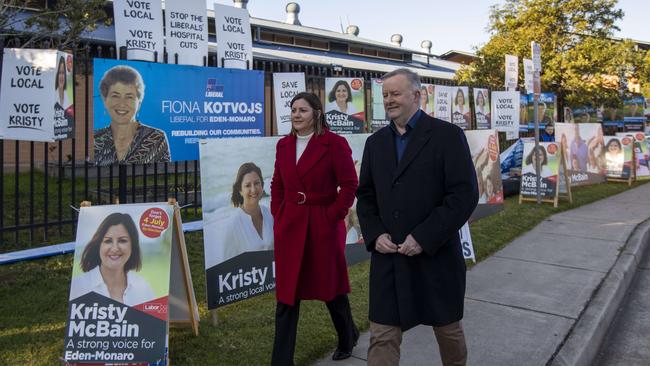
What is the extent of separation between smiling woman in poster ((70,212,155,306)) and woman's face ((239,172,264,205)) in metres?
1.21

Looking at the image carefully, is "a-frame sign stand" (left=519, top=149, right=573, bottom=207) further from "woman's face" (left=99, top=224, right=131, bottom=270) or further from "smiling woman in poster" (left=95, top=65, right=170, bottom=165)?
"woman's face" (left=99, top=224, right=131, bottom=270)

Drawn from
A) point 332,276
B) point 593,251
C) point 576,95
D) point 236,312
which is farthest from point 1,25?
point 576,95

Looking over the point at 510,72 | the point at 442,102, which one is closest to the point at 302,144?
the point at 442,102

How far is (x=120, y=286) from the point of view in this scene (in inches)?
142

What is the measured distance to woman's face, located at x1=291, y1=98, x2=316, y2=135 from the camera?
368cm

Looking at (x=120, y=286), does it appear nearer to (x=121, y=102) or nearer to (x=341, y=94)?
(x=121, y=102)

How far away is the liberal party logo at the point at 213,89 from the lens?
245 inches

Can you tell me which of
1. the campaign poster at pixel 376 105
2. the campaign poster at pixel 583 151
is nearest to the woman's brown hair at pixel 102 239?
the campaign poster at pixel 376 105

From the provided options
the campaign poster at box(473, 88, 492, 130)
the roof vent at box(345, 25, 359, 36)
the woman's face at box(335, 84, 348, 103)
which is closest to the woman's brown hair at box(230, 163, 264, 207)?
the woman's face at box(335, 84, 348, 103)

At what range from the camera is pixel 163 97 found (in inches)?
230

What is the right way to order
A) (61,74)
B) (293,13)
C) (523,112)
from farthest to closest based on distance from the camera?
(293,13) → (523,112) → (61,74)

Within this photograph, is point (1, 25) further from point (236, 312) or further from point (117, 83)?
point (236, 312)

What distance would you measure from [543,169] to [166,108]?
7.86 metres

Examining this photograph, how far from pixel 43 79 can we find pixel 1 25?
8.06 ft
